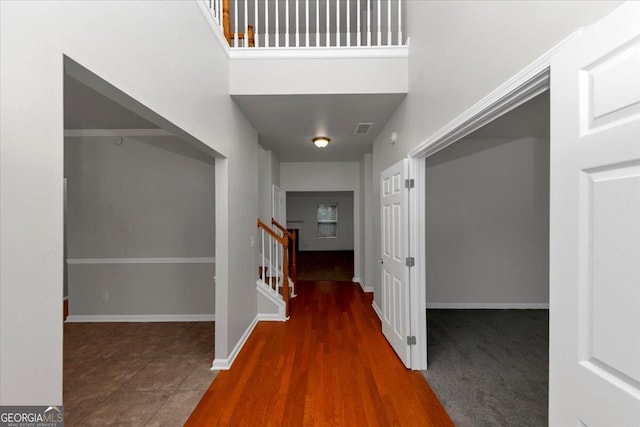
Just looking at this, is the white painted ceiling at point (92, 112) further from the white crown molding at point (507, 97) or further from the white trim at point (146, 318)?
the white crown molding at point (507, 97)

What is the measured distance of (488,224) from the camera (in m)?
4.58

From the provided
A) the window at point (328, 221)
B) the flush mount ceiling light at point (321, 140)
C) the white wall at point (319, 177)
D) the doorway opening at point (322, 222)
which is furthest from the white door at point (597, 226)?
the window at point (328, 221)

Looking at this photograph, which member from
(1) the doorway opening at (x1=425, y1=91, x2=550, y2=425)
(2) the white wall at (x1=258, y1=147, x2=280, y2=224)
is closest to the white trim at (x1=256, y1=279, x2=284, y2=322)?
(2) the white wall at (x1=258, y1=147, x2=280, y2=224)

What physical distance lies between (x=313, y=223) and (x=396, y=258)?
911cm

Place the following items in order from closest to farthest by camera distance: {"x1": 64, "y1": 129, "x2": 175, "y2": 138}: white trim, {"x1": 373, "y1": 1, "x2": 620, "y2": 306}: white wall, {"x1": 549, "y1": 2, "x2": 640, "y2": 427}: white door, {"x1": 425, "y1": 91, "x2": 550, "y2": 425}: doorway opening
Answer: {"x1": 549, "y1": 2, "x2": 640, "y2": 427}: white door < {"x1": 373, "y1": 1, "x2": 620, "y2": 306}: white wall < {"x1": 64, "y1": 129, "x2": 175, "y2": 138}: white trim < {"x1": 425, "y1": 91, "x2": 550, "y2": 425}: doorway opening

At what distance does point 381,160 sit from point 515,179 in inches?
87.9

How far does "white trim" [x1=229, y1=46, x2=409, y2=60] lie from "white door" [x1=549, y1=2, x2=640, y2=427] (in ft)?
6.83

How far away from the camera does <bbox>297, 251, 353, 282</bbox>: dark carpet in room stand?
7.03 metres

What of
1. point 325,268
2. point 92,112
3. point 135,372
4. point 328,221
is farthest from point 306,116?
point 328,221

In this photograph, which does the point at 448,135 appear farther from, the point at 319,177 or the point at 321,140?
the point at 319,177

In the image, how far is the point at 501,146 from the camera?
4508mm

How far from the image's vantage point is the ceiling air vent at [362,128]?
383cm

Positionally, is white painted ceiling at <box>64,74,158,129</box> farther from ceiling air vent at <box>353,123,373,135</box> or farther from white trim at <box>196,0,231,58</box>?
ceiling air vent at <box>353,123,373,135</box>

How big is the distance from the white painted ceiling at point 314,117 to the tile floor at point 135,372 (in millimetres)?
2688
